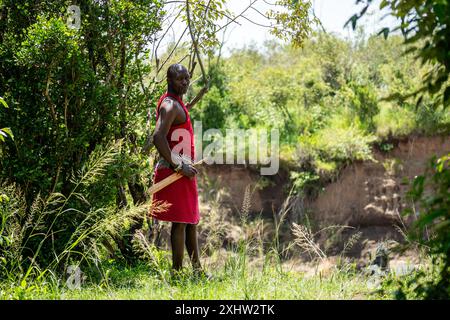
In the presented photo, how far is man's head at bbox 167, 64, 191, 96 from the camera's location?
205 inches

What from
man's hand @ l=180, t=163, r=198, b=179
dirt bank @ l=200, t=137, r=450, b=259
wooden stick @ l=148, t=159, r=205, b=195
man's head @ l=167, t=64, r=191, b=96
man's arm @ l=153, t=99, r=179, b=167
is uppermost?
man's head @ l=167, t=64, r=191, b=96

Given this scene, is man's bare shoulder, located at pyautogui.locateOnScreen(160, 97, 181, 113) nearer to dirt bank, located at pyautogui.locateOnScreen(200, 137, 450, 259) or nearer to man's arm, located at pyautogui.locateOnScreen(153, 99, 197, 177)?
man's arm, located at pyautogui.locateOnScreen(153, 99, 197, 177)

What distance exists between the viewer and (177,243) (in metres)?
5.16

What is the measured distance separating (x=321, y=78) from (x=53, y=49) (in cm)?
1138

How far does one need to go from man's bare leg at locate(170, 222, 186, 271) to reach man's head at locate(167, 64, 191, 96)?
3.75ft

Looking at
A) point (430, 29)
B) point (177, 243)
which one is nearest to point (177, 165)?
point (177, 243)

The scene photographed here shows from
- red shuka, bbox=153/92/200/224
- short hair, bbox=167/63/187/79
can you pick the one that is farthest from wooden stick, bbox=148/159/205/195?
short hair, bbox=167/63/187/79

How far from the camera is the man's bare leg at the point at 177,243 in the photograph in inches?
203

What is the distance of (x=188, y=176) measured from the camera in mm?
5133

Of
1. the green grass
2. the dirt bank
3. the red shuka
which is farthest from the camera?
the dirt bank

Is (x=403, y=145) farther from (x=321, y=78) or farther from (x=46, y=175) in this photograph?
(x=46, y=175)

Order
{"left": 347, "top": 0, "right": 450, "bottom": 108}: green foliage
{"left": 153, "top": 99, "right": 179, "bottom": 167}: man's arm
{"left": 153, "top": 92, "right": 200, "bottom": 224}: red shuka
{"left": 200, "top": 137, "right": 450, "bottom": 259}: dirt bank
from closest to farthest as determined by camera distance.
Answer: {"left": 347, "top": 0, "right": 450, "bottom": 108}: green foliage
{"left": 153, "top": 99, "right": 179, "bottom": 167}: man's arm
{"left": 153, "top": 92, "right": 200, "bottom": 224}: red shuka
{"left": 200, "top": 137, "right": 450, "bottom": 259}: dirt bank

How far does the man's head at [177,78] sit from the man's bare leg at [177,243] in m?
1.14
